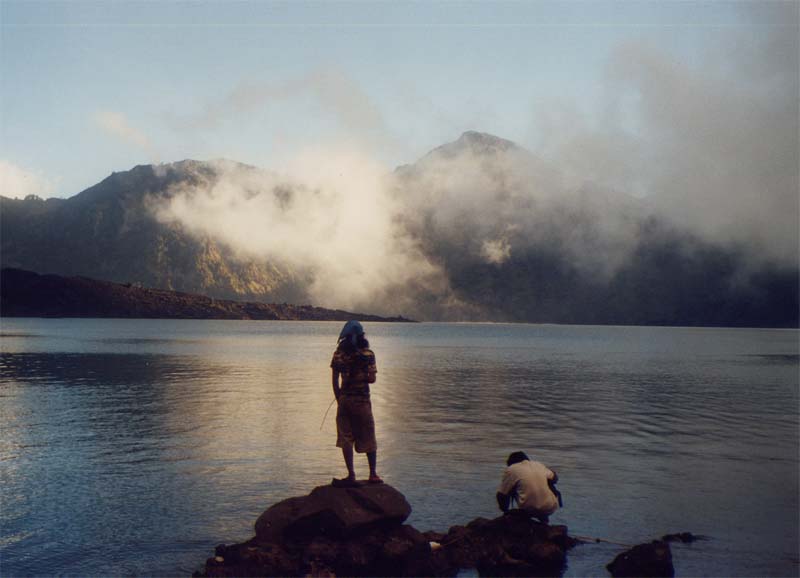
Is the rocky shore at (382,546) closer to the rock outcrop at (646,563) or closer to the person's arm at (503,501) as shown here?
the rock outcrop at (646,563)

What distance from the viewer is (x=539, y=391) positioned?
151ft

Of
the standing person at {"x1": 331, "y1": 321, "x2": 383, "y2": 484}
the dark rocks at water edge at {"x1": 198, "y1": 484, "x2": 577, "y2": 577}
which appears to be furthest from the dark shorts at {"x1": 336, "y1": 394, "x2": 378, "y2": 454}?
the dark rocks at water edge at {"x1": 198, "y1": 484, "x2": 577, "y2": 577}

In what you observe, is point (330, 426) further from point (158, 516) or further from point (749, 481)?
point (749, 481)

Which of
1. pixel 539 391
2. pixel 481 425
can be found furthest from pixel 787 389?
pixel 481 425

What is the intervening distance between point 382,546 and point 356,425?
2.63m

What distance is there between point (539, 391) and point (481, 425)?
17.4m

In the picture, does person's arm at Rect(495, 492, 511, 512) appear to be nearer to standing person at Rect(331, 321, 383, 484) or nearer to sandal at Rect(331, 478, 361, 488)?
standing person at Rect(331, 321, 383, 484)

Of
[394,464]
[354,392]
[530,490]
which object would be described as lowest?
[394,464]

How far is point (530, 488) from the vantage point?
13.1 metres

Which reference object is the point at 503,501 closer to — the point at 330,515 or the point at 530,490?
the point at 530,490

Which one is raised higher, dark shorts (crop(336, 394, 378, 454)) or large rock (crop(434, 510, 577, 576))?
dark shorts (crop(336, 394, 378, 454))

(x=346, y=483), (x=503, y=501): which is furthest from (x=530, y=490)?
(x=346, y=483)

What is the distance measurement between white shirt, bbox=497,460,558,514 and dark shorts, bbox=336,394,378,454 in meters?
2.82

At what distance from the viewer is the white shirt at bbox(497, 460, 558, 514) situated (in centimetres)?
1315
